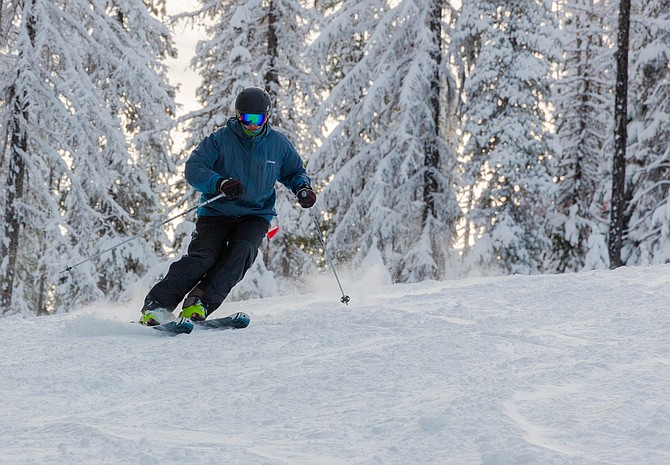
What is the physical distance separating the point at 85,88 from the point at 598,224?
46.2 ft

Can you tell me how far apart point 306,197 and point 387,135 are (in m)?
10.3

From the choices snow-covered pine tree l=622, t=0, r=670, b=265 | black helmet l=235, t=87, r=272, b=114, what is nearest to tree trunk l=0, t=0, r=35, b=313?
black helmet l=235, t=87, r=272, b=114

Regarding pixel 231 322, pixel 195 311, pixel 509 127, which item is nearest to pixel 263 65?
pixel 509 127

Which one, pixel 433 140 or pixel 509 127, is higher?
pixel 509 127

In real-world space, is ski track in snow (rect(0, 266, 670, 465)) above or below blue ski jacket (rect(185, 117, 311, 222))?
below

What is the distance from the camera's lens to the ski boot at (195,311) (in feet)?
18.5

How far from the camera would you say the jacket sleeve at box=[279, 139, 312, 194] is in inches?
248

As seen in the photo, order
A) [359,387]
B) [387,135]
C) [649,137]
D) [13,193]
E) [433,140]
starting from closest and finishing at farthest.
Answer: [359,387], [13,193], [387,135], [433,140], [649,137]

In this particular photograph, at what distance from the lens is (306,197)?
6.09m

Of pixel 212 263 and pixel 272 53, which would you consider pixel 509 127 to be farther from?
pixel 212 263

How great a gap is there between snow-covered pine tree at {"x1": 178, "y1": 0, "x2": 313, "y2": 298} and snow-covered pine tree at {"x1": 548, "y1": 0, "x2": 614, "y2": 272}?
720 cm

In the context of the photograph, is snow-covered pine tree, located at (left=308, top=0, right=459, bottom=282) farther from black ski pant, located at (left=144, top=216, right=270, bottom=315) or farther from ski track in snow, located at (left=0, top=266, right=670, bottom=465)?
ski track in snow, located at (left=0, top=266, right=670, bottom=465)

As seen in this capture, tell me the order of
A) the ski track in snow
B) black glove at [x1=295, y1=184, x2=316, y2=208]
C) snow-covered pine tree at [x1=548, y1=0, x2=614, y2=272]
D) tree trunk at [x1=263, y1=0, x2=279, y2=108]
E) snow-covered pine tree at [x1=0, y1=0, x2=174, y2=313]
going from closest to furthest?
the ski track in snow < black glove at [x1=295, y1=184, x2=316, y2=208] < snow-covered pine tree at [x1=0, y1=0, x2=174, y2=313] < tree trunk at [x1=263, y1=0, x2=279, y2=108] < snow-covered pine tree at [x1=548, y1=0, x2=614, y2=272]

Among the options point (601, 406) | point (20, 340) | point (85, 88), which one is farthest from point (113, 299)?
point (601, 406)
